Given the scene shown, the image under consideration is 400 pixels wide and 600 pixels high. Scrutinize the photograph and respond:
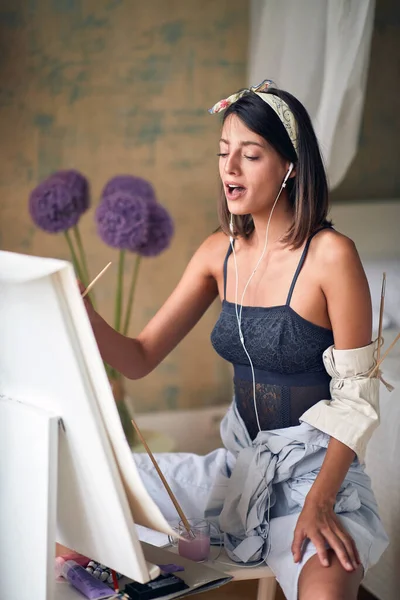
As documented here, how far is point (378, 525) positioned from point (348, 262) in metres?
0.49

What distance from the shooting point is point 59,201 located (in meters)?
2.68

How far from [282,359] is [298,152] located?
0.41 meters

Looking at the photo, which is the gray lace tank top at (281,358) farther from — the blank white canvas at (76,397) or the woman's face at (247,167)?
the blank white canvas at (76,397)

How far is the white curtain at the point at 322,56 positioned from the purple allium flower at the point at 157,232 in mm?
527

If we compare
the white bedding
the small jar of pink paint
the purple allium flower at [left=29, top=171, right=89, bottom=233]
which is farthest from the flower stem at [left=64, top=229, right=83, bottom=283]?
the small jar of pink paint

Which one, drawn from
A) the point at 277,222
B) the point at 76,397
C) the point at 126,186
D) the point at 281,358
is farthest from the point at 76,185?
the point at 76,397

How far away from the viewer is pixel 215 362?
3574 millimetres

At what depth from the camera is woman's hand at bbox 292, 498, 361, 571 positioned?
54.0 inches

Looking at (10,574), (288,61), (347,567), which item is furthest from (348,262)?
(288,61)

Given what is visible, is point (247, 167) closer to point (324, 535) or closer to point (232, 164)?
point (232, 164)

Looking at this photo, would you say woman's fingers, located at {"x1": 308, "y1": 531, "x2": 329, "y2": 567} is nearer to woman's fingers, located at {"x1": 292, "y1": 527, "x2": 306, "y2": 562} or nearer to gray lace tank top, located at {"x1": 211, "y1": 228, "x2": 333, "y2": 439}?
woman's fingers, located at {"x1": 292, "y1": 527, "x2": 306, "y2": 562}

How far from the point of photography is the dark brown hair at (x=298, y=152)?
5.34ft

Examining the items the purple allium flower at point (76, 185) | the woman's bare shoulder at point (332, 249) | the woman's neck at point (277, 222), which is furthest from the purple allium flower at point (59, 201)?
the woman's bare shoulder at point (332, 249)

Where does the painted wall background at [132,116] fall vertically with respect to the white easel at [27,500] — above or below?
above
